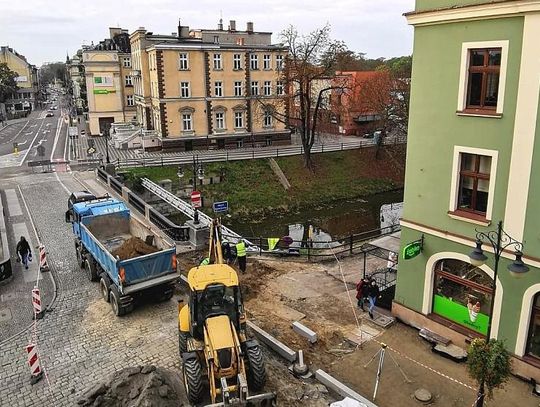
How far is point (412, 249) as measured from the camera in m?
14.2

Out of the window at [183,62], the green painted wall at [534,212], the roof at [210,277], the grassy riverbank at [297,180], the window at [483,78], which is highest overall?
the window at [183,62]

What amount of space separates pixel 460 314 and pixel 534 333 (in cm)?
212

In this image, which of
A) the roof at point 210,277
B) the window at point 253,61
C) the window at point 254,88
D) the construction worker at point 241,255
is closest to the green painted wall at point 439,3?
the roof at point 210,277

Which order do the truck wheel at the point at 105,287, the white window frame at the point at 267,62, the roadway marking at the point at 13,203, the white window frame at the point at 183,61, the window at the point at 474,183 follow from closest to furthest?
the window at the point at 474,183, the truck wheel at the point at 105,287, the roadway marking at the point at 13,203, the white window frame at the point at 183,61, the white window frame at the point at 267,62

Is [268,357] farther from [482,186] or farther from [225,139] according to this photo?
[225,139]

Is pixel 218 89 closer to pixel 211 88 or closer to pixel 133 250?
pixel 211 88

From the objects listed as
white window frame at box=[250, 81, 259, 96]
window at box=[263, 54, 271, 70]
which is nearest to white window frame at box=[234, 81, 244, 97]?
white window frame at box=[250, 81, 259, 96]

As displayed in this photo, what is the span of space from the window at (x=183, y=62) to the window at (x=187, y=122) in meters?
4.52

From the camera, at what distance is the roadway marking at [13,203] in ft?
92.6

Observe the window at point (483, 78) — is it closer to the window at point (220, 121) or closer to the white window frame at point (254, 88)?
the window at point (220, 121)

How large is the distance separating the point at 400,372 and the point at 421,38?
9.49 metres

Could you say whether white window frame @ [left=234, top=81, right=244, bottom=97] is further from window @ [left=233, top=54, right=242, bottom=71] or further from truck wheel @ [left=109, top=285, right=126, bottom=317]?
truck wheel @ [left=109, top=285, right=126, bottom=317]

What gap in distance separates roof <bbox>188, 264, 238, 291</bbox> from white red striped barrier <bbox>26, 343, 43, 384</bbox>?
4647mm

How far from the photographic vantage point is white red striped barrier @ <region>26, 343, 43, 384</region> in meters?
12.0
